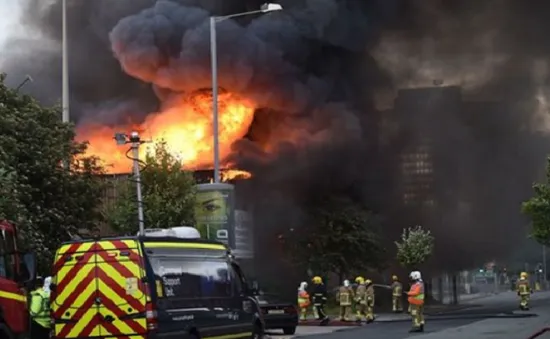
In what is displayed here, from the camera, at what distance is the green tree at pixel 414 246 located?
40062mm

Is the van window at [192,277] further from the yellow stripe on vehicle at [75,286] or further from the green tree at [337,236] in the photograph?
the green tree at [337,236]

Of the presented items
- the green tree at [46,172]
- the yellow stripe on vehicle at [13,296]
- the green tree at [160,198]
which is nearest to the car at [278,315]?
the green tree at [160,198]

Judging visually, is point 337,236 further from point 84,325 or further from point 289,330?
point 84,325

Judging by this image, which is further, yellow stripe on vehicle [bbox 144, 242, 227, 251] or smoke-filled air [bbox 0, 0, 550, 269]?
smoke-filled air [bbox 0, 0, 550, 269]

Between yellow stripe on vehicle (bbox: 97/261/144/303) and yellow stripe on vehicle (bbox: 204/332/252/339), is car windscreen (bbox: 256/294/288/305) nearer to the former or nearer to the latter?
yellow stripe on vehicle (bbox: 204/332/252/339)

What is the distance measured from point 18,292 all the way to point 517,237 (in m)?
37.5

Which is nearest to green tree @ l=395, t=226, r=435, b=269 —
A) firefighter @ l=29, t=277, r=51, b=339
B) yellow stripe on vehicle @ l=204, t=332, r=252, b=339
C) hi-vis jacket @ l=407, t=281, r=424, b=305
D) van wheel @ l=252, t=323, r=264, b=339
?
hi-vis jacket @ l=407, t=281, r=424, b=305

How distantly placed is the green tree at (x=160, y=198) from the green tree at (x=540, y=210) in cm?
2234

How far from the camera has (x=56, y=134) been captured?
23.0m

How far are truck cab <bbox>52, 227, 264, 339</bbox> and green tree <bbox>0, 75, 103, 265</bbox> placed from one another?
5.79m

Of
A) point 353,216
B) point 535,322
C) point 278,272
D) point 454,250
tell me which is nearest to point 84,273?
point 535,322

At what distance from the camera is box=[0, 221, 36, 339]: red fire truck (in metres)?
13.1

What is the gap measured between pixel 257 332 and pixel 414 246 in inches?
951

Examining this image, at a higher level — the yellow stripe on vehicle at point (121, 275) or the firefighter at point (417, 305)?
the yellow stripe on vehicle at point (121, 275)
